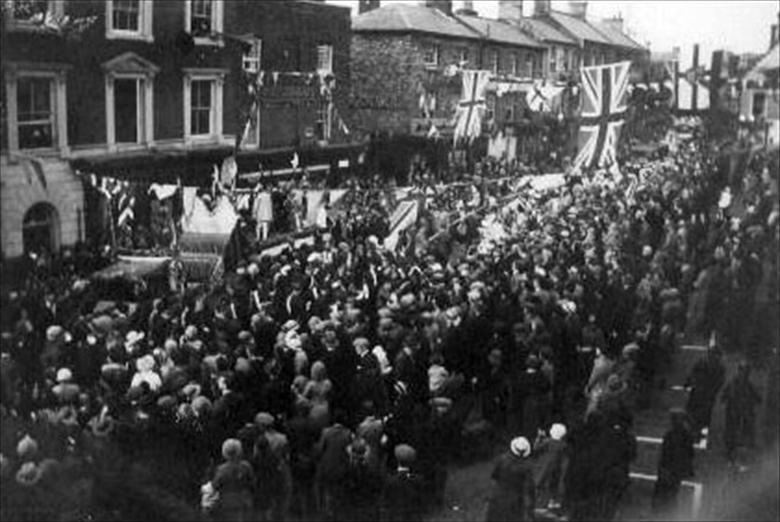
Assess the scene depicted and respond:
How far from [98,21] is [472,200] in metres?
10.5

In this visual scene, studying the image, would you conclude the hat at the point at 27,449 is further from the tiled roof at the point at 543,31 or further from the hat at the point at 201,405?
the tiled roof at the point at 543,31

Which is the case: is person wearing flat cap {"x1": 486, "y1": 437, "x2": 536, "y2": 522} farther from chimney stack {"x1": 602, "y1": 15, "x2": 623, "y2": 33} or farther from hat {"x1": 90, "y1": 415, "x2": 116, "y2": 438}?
chimney stack {"x1": 602, "y1": 15, "x2": 623, "y2": 33}

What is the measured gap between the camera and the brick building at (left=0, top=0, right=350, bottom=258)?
731cm

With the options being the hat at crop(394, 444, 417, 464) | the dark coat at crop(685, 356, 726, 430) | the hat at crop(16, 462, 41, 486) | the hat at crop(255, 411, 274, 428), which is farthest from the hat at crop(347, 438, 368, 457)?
the dark coat at crop(685, 356, 726, 430)

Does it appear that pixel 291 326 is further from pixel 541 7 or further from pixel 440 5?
pixel 440 5

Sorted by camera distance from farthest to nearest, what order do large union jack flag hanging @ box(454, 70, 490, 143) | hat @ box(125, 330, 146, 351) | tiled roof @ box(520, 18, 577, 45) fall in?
tiled roof @ box(520, 18, 577, 45), large union jack flag hanging @ box(454, 70, 490, 143), hat @ box(125, 330, 146, 351)

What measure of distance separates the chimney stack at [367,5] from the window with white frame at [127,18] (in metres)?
26.2

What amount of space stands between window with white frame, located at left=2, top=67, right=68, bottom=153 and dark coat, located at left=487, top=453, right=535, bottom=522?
4543 millimetres

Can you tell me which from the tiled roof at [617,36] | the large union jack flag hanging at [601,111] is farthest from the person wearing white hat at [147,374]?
the tiled roof at [617,36]

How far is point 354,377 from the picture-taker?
855 cm

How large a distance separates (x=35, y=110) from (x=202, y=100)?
2340 mm

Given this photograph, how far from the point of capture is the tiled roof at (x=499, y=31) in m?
29.3

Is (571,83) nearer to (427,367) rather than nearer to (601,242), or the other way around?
(601,242)

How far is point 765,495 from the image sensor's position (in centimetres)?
798
